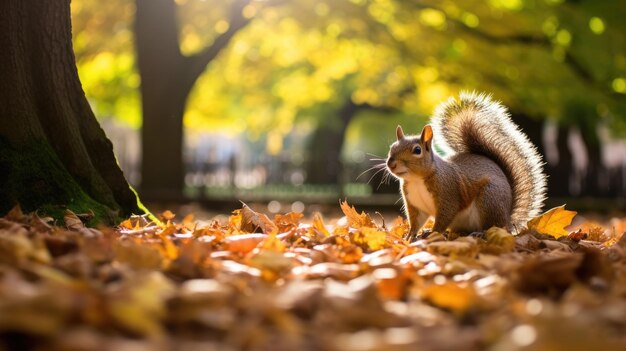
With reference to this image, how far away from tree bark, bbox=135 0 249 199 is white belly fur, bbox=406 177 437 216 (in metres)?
10.3

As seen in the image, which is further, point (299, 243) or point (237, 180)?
point (237, 180)

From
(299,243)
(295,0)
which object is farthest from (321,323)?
(295,0)

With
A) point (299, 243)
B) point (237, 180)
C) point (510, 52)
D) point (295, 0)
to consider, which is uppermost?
point (295, 0)

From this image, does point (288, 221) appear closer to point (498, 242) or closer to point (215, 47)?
point (498, 242)

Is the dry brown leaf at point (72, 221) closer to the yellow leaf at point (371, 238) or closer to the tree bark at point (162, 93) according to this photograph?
the yellow leaf at point (371, 238)

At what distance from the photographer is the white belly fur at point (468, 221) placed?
4.53 metres

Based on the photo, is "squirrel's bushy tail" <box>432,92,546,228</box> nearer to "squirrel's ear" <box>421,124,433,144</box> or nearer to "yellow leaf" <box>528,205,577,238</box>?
"yellow leaf" <box>528,205,577,238</box>

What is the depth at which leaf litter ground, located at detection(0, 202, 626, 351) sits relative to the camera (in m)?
1.76

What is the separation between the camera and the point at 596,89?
16.1 meters

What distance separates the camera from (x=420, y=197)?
4.58 m

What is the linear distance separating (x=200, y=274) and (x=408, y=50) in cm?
1444

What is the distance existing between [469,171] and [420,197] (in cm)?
33

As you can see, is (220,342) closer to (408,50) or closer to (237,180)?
(408,50)

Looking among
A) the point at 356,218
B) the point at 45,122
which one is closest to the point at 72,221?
the point at 45,122
